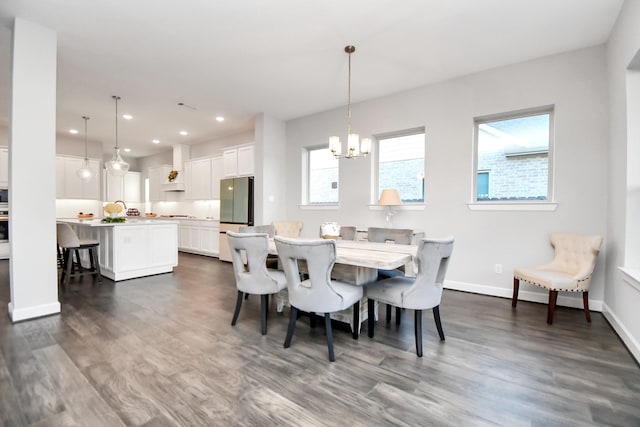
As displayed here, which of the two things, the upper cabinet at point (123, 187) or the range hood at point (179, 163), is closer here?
the range hood at point (179, 163)

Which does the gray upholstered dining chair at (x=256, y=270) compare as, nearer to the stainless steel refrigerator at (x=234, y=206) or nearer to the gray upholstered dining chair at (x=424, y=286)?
the gray upholstered dining chair at (x=424, y=286)

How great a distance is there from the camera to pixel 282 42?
316 cm

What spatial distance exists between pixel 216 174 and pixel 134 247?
9.68 feet

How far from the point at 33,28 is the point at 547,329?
5.61 meters

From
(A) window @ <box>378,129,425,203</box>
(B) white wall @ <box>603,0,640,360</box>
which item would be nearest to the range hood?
(A) window @ <box>378,129,425,203</box>

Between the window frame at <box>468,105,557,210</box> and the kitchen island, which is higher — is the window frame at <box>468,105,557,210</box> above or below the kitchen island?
above

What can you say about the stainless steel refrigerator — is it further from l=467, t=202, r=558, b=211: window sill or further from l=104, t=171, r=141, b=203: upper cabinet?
l=104, t=171, r=141, b=203: upper cabinet

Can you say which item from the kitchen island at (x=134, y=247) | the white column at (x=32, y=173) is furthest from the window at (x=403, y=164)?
the white column at (x=32, y=173)

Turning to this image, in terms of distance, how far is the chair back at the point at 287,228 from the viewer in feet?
15.9

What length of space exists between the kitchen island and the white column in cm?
135

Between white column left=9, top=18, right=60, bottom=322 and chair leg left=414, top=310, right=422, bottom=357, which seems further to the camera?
white column left=9, top=18, right=60, bottom=322

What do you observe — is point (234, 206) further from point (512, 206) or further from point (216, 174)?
point (512, 206)

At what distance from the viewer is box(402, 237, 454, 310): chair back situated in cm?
213

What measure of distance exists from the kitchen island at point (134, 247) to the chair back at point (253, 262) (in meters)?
2.66
